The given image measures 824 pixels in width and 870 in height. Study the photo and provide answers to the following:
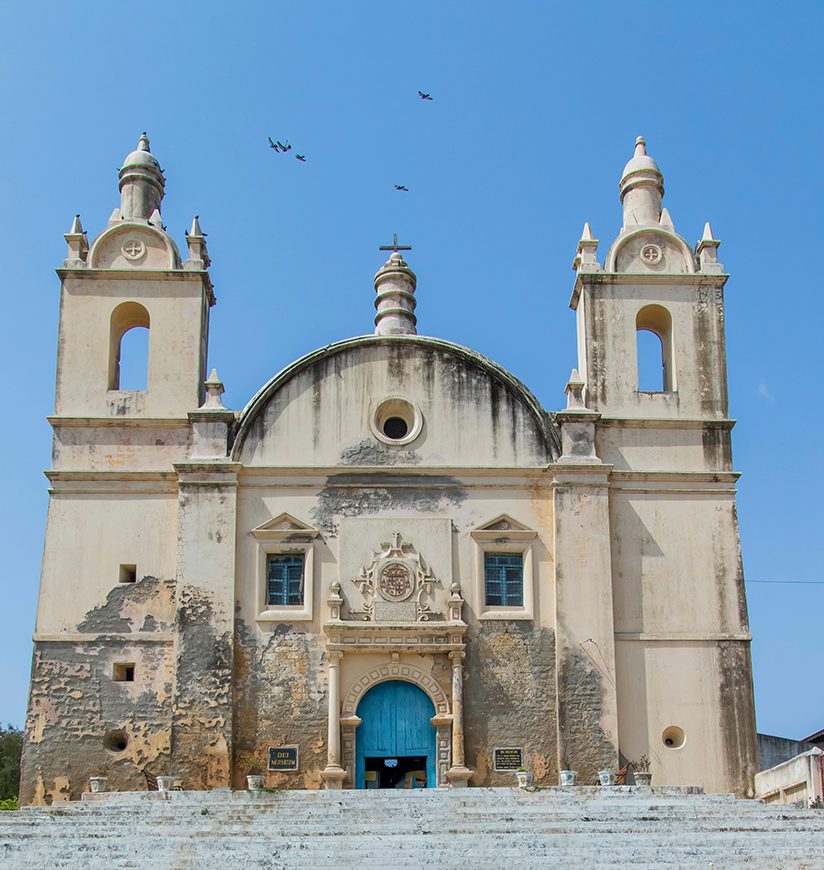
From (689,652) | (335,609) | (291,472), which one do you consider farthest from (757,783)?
(291,472)

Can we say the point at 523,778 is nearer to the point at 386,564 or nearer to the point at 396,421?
the point at 386,564

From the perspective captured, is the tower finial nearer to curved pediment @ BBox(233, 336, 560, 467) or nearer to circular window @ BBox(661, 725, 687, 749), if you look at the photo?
curved pediment @ BBox(233, 336, 560, 467)

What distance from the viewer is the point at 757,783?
82.6 ft

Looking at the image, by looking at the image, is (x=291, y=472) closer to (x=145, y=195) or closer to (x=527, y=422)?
(x=527, y=422)

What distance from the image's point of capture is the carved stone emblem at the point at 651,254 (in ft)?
93.8

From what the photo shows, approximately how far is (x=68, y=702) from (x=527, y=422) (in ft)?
32.7

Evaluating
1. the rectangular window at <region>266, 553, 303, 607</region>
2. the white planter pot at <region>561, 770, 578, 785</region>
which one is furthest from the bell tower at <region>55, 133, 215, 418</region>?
the white planter pot at <region>561, 770, 578, 785</region>

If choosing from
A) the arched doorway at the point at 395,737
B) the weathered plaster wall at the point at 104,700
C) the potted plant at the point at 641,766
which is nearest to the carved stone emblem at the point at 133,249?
the weathered plaster wall at the point at 104,700

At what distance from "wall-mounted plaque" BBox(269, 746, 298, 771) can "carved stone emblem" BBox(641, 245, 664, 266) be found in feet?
39.1

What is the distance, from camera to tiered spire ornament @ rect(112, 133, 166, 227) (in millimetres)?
29062

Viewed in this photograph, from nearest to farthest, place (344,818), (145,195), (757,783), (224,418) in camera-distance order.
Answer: (344,818)
(757,783)
(224,418)
(145,195)

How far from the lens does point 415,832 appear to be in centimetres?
1908

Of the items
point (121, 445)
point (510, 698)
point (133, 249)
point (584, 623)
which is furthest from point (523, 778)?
point (133, 249)

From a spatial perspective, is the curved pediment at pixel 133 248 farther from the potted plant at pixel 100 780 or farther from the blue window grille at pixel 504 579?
the potted plant at pixel 100 780
